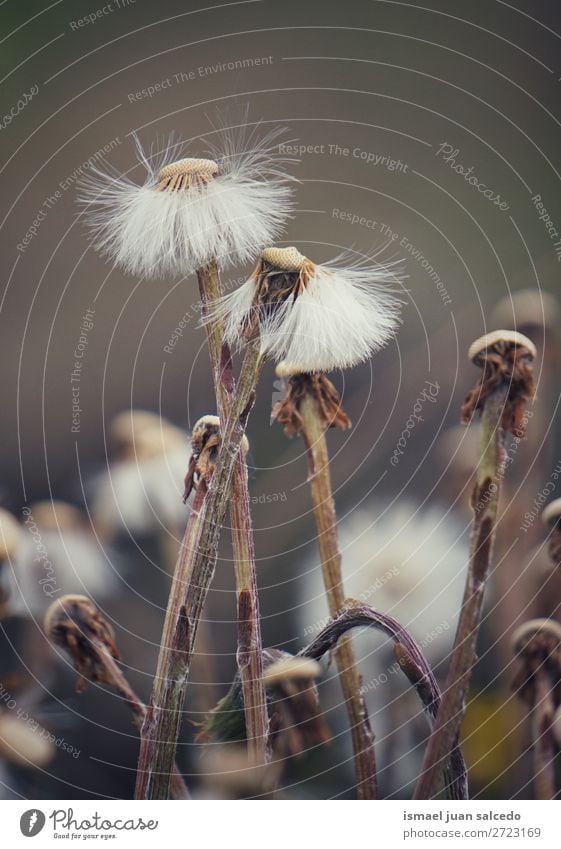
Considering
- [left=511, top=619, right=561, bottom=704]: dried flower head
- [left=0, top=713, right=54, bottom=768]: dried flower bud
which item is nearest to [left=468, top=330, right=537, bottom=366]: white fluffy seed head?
[left=511, top=619, right=561, bottom=704]: dried flower head

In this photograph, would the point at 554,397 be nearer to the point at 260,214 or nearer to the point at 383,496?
the point at 383,496

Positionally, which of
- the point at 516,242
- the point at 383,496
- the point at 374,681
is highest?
the point at 516,242

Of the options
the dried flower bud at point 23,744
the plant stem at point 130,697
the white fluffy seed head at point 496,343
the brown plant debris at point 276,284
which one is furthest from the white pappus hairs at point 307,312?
the dried flower bud at point 23,744

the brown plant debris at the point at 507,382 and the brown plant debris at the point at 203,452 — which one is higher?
the brown plant debris at the point at 507,382

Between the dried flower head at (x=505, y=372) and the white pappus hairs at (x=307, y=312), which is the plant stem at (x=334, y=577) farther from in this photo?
the dried flower head at (x=505, y=372)

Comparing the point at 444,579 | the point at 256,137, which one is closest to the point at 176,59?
the point at 256,137

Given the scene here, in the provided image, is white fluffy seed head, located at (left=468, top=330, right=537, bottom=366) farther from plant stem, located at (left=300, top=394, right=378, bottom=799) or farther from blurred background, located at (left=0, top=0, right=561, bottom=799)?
plant stem, located at (left=300, top=394, right=378, bottom=799)
